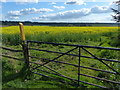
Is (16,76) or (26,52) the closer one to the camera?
(16,76)

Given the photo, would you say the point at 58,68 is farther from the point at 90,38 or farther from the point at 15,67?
the point at 90,38

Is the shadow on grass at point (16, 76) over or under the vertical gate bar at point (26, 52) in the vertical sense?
under

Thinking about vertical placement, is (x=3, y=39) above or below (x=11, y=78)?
above

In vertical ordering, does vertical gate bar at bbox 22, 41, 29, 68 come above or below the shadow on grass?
above

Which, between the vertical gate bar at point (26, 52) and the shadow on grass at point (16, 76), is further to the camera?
the vertical gate bar at point (26, 52)

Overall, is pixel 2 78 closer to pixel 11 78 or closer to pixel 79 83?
pixel 11 78

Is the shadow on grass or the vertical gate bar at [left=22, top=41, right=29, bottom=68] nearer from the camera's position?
the shadow on grass

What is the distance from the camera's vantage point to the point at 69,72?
5008 mm

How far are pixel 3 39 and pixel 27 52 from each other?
7764 millimetres

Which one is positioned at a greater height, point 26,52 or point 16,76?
point 26,52

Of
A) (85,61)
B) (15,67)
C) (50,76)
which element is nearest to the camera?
(50,76)

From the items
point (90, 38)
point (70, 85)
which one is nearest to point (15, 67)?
point (70, 85)

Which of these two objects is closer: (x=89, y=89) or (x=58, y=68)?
(x=89, y=89)

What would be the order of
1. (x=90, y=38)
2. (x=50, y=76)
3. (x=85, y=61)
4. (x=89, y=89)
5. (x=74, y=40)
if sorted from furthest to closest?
(x=90, y=38), (x=74, y=40), (x=85, y=61), (x=50, y=76), (x=89, y=89)
